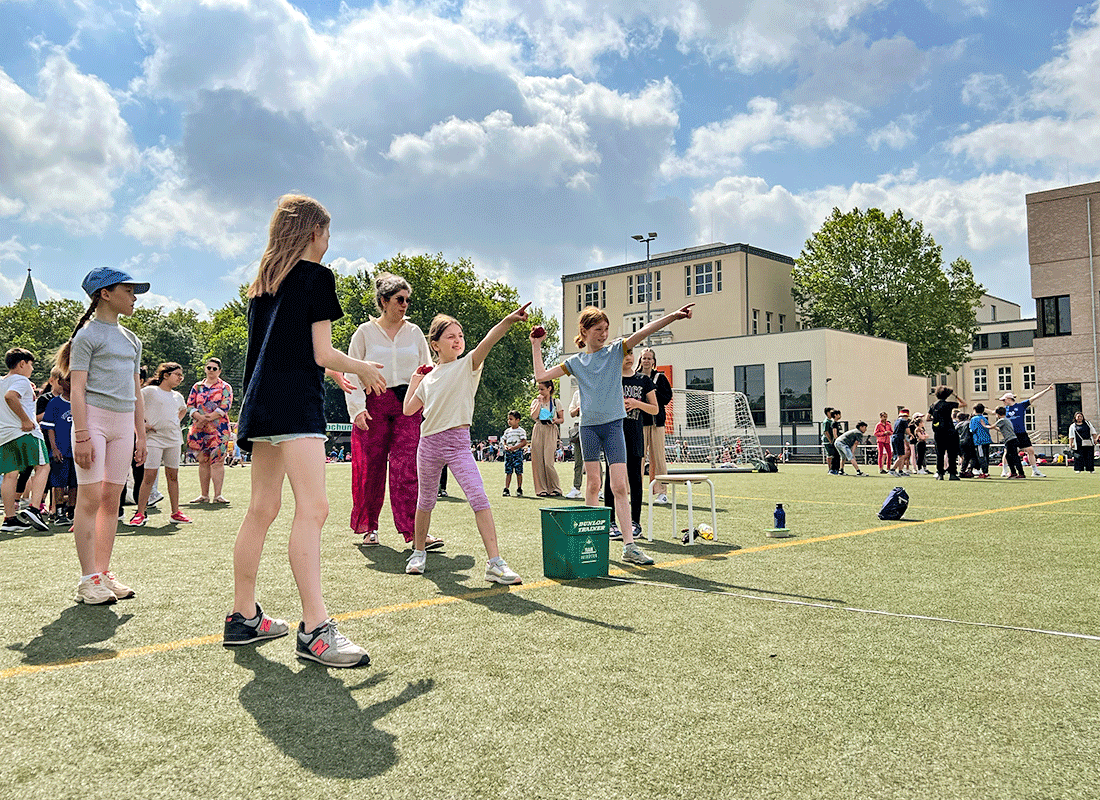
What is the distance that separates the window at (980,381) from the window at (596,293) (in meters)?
39.5

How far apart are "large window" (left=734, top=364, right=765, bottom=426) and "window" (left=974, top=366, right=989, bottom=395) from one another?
44.5 metres

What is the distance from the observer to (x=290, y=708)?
9.78 ft

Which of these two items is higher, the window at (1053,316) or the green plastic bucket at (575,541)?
the window at (1053,316)

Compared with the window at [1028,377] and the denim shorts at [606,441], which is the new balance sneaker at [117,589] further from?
the window at [1028,377]

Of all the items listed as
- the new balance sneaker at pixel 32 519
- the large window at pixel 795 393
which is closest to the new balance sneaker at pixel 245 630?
the new balance sneaker at pixel 32 519

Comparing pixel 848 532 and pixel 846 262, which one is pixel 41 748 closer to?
pixel 848 532

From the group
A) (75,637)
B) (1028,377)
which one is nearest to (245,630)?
(75,637)

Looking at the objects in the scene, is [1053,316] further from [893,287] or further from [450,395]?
[450,395]

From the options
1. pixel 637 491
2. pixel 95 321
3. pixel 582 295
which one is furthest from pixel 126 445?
pixel 582 295

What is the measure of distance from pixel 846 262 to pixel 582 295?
2111cm

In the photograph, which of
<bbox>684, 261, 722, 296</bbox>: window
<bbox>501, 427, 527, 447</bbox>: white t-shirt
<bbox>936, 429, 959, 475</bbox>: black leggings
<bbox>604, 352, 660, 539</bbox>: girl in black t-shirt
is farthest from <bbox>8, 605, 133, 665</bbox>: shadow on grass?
<bbox>684, 261, 722, 296</bbox>: window

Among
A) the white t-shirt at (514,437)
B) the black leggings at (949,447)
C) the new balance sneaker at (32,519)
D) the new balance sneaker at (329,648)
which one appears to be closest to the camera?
the new balance sneaker at (329,648)

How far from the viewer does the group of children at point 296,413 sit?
142 inches

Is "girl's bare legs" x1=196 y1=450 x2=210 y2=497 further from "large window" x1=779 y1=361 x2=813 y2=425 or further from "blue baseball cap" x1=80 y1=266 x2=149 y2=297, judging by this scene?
"large window" x1=779 y1=361 x2=813 y2=425
